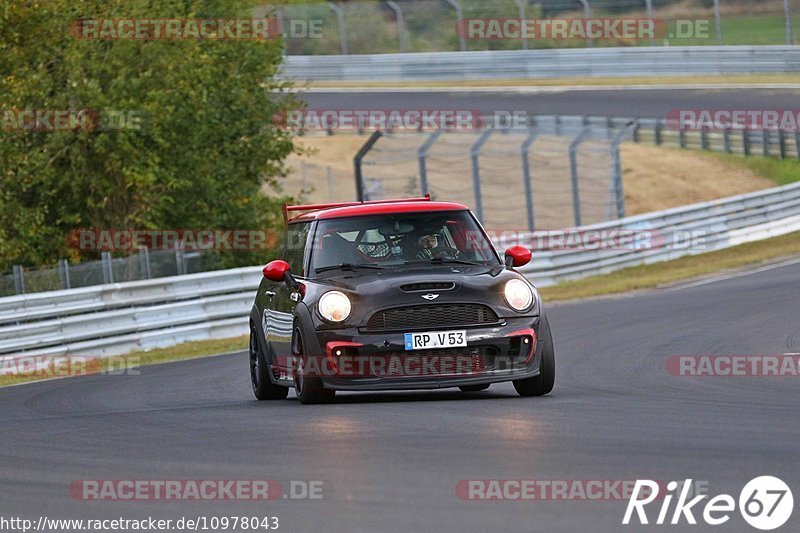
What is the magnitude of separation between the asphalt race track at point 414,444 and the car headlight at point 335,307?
629 mm

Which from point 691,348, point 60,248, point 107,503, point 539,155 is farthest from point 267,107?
point 107,503

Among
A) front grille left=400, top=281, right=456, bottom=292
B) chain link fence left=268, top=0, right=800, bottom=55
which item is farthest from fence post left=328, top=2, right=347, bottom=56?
front grille left=400, top=281, right=456, bottom=292

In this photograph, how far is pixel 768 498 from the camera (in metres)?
6.17

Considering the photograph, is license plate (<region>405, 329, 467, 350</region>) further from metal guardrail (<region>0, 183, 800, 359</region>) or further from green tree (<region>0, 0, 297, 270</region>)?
green tree (<region>0, 0, 297, 270</region>)

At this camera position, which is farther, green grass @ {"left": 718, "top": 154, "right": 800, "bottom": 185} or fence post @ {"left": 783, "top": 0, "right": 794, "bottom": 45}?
fence post @ {"left": 783, "top": 0, "right": 794, "bottom": 45}

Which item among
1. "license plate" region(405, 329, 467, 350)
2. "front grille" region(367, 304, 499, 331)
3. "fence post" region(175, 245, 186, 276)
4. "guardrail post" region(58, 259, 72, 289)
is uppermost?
"front grille" region(367, 304, 499, 331)

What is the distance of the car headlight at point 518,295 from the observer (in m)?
10.8

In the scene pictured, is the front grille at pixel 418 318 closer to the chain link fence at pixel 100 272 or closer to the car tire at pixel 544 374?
the car tire at pixel 544 374

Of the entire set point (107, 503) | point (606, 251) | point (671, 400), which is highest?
point (107, 503)

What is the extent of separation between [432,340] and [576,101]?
106 feet

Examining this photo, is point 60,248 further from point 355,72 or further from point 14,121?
point 355,72

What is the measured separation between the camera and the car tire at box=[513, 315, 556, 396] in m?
10.8

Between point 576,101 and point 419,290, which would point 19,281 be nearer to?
point 419,290

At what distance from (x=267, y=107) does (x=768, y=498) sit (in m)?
23.9
